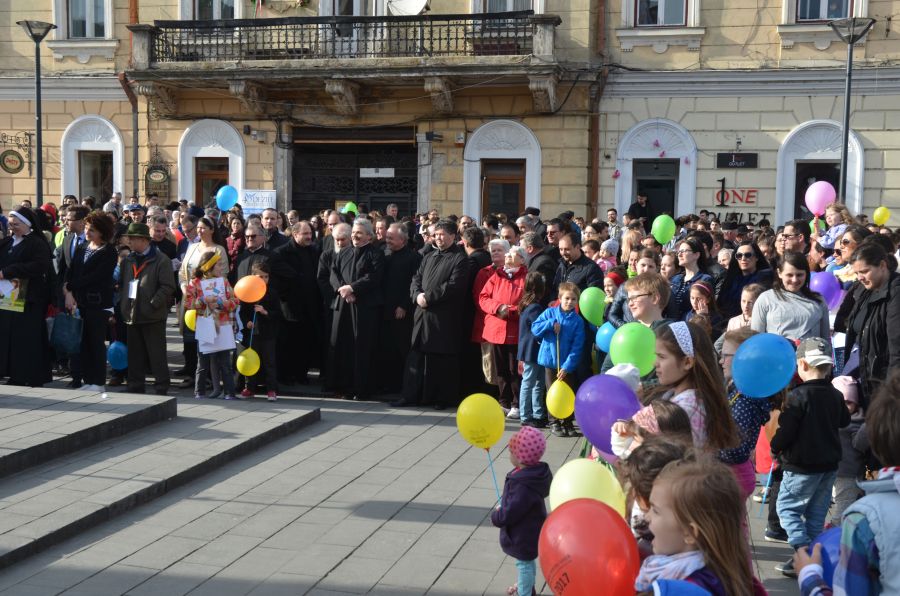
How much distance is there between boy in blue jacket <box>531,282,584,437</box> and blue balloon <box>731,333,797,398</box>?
358 cm

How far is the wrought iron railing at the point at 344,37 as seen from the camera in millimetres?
20312

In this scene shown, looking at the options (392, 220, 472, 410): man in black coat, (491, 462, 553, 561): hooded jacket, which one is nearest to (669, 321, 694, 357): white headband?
(491, 462, 553, 561): hooded jacket

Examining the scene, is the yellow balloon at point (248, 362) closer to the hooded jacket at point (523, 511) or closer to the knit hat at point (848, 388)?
the hooded jacket at point (523, 511)

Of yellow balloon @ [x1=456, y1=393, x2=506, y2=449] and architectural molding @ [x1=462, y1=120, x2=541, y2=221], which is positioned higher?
architectural molding @ [x1=462, y1=120, x2=541, y2=221]

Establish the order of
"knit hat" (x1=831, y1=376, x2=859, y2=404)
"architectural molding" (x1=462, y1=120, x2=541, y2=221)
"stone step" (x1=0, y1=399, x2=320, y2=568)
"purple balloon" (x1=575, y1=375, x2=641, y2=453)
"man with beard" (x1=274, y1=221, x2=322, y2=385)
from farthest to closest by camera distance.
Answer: "architectural molding" (x1=462, y1=120, x2=541, y2=221) < "man with beard" (x1=274, y1=221, x2=322, y2=385) < "knit hat" (x1=831, y1=376, x2=859, y2=404) < "stone step" (x1=0, y1=399, x2=320, y2=568) < "purple balloon" (x1=575, y1=375, x2=641, y2=453)

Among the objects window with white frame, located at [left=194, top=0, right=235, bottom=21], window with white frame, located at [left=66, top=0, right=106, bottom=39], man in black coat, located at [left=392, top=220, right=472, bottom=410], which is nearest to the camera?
man in black coat, located at [left=392, top=220, right=472, bottom=410]

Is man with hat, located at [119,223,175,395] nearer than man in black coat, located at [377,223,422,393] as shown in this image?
Yes

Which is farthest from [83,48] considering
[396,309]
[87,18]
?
[396,309]

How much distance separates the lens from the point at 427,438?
8969 mm

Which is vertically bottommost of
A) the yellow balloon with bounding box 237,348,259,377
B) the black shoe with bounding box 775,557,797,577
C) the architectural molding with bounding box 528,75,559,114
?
the black shoe with bounding box 775,557,797,577

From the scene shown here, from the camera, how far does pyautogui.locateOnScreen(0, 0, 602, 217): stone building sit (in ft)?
66.8

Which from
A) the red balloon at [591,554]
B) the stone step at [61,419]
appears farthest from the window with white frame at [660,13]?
the red balloon at [591,554]

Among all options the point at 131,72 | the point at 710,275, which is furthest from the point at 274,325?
the point at 131,72

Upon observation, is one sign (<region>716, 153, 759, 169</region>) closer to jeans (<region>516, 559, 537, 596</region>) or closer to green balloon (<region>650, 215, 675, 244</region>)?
green balloon (<region>650, 215, 675, 244</region>)
